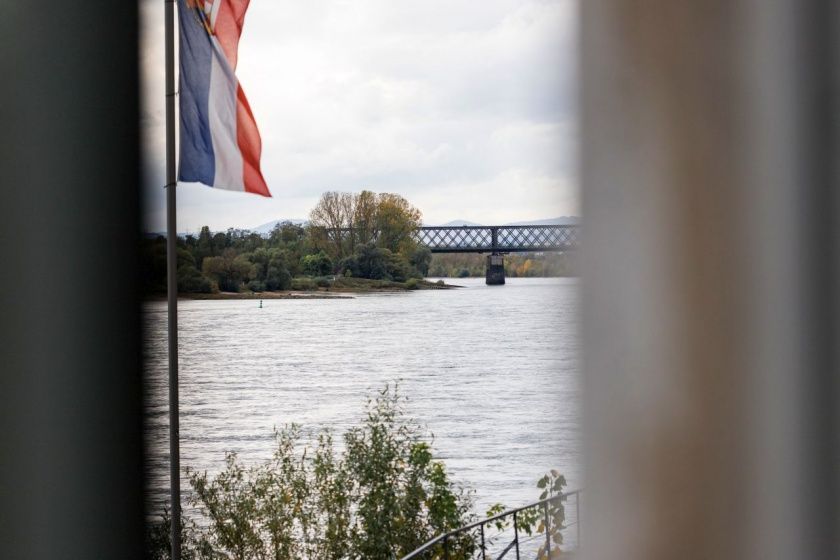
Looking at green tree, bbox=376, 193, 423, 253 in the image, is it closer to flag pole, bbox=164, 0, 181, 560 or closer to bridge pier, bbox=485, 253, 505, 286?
bridge pier, bbox=485, 253, 505, 286

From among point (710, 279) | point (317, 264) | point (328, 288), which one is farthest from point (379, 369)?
point (710, 279)

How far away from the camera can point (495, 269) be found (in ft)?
17.0

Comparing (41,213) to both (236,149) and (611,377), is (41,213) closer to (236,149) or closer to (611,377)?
(611,377)

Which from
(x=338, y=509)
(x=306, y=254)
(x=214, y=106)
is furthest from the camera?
(x=306, y=254)

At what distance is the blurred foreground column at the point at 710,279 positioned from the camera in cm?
11

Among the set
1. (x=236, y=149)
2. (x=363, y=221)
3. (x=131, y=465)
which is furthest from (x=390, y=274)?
(x=131, y=465)

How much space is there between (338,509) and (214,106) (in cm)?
203

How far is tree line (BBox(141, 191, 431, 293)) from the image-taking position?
5.22m

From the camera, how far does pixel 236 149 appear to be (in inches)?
89.4

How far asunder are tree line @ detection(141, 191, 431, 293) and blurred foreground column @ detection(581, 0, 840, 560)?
5111 millimetres

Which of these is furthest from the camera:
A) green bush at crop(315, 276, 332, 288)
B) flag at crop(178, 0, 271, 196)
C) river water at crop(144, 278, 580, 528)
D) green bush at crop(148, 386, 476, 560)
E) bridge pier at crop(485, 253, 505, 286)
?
river water at crop(144, 278, 580, 528)

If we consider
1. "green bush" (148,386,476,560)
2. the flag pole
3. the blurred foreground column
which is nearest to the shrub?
"green bush" (148,386,476,560)

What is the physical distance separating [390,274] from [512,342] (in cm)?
154

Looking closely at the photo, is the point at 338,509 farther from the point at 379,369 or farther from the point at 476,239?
the point at 379,369
